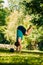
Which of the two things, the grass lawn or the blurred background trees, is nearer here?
the grass lawn

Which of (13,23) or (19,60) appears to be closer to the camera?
(19,60)

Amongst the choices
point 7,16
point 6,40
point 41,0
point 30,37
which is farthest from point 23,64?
point 6,40

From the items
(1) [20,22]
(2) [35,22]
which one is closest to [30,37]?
(1) [20,22]

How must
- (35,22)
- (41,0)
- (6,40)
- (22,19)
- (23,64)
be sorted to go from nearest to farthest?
(23,64) → (41,0) → (35,22) → (22,19) → (6,40)

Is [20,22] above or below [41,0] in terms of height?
below

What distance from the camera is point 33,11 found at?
25.1 m

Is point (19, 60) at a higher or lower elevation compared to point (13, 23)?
lower

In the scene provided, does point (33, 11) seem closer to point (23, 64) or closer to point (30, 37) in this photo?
point (30, 37)

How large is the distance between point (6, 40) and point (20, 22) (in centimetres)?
711

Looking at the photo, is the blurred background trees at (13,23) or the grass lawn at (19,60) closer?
the grass lawn at (19,60)

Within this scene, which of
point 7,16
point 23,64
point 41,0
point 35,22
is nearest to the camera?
point 23,64

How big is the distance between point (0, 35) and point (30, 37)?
6560 millimetres

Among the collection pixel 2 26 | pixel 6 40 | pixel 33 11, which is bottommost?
pixel 6 40

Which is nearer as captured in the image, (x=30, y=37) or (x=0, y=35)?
(x=30, y=37)
